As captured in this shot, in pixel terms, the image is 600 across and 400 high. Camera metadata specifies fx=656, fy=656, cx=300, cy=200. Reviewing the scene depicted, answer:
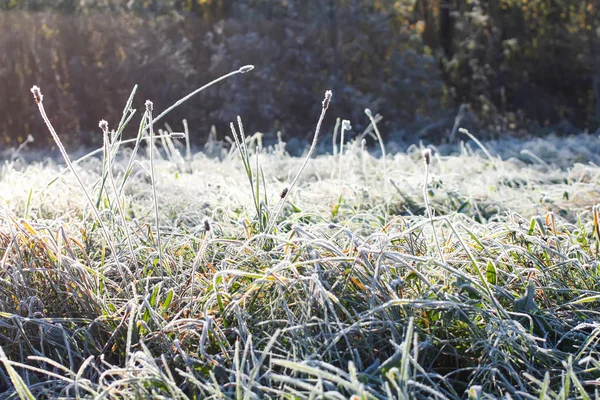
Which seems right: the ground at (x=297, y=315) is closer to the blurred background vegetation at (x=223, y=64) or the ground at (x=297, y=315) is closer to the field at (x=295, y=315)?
the field at (x=295, y=315)

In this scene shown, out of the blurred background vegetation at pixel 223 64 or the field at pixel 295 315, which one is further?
the blurred background vegetation at pixel 223 64

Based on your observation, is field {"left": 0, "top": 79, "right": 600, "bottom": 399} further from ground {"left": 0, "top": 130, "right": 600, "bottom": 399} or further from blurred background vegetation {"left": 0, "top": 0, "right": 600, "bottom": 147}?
blurred background vegetation {"left": 0, "top": 0, "right": 600, "bottom": 147}

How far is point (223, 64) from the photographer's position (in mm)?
7203

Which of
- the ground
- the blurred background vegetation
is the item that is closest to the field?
the ground

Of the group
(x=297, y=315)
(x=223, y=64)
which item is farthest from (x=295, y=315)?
(x=223, y=64)

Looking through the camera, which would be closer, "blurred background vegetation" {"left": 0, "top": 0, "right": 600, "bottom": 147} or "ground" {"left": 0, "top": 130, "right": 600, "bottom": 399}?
"ground" {"left": 0, "top": 130, "right": 600, "bottom": 399}

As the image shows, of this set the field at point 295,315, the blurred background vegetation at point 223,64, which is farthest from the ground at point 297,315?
the blurred background vegetation at point 223,64

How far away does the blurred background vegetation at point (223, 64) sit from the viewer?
7301mm

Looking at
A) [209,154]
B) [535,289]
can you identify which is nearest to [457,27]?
[209,154]

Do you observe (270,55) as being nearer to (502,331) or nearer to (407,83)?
(407,83)

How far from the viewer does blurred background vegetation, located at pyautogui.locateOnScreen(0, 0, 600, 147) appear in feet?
24.0

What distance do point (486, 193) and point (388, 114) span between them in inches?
185

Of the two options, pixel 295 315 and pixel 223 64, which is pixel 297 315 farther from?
pixel 223 64

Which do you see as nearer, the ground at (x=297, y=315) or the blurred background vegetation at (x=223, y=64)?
the ground at (x=297, y=315)
